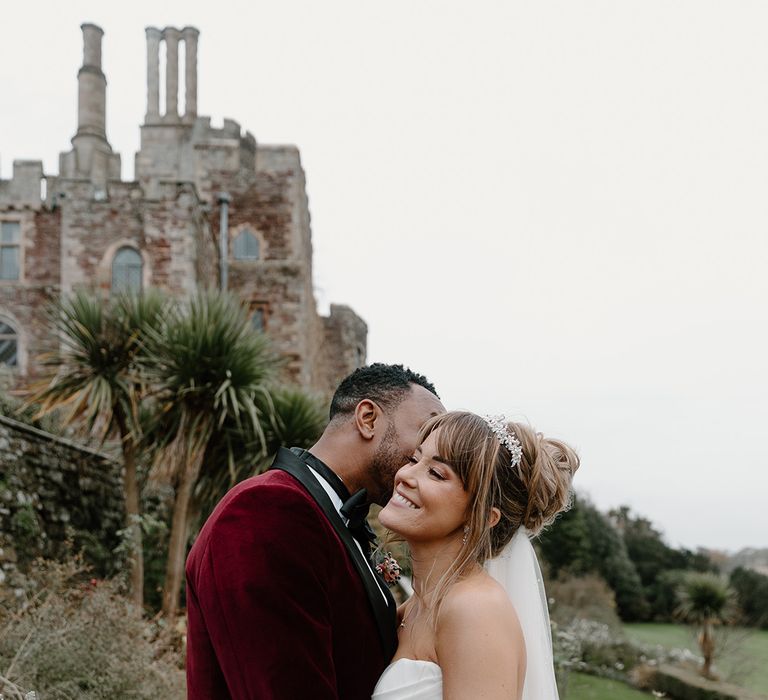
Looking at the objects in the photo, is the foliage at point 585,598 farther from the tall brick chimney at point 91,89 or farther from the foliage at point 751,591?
the tall brick chimney at point 91,89

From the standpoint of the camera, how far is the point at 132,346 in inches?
420

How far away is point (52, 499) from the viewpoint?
382 inches

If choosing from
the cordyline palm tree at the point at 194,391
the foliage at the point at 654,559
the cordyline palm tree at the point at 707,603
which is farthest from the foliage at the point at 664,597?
the cordyline palm tree at the point at 194,391

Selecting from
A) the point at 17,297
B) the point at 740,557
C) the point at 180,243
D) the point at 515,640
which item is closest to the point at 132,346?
the point at 180,243

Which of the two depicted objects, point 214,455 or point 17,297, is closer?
point 214,455

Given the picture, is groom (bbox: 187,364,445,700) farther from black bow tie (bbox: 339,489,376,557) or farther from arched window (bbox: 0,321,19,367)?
arched window (bbox: 0,321,19,367)

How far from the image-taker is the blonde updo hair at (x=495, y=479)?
240cm

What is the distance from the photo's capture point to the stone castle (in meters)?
18.5

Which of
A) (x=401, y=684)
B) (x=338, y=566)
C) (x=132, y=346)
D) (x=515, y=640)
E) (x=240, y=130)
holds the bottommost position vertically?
(x=401, y=684)

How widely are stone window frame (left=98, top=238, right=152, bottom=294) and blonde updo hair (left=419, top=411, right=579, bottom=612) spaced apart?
16.9m

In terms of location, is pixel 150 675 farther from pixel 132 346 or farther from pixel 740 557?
pixel 740 557

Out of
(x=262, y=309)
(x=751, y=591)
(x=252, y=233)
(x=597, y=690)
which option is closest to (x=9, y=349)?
(x=262, y=309)

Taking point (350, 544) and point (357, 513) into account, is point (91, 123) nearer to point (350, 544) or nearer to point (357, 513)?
point (357, 513)

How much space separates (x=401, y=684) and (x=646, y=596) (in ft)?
94.7
